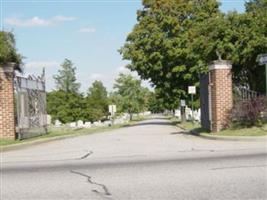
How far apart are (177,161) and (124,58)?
137 ft

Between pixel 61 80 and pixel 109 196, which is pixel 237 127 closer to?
pixel 109 196

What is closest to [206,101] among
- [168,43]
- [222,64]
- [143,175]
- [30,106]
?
[222,64]

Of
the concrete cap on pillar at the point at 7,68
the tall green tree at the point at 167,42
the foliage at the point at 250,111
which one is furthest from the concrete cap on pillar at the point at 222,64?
the tall green tree at the point at 167,42

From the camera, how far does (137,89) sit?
100125 millimetres

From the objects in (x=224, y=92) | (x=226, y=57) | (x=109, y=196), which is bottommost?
(x=109, y=196)

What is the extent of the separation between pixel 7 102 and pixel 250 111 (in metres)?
10.3

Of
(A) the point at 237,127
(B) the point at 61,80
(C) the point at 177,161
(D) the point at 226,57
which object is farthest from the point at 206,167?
(B) the point at 61,80

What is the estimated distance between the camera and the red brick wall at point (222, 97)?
24.5 meters

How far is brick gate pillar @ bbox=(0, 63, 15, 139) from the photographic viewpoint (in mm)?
24000

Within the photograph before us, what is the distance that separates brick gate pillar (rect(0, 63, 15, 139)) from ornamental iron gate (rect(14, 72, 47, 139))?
1086 mm

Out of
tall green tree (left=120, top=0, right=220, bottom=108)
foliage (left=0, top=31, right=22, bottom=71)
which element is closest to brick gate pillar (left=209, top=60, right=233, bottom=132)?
foliage (left=0, top=31, right=22, bottom=71)

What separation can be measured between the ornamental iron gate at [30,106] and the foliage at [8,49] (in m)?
1.12

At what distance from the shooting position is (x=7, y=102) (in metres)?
24.2

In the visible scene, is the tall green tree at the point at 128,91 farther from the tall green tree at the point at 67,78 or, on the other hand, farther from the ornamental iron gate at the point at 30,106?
the ornamental iron gate at the point at 30,106
